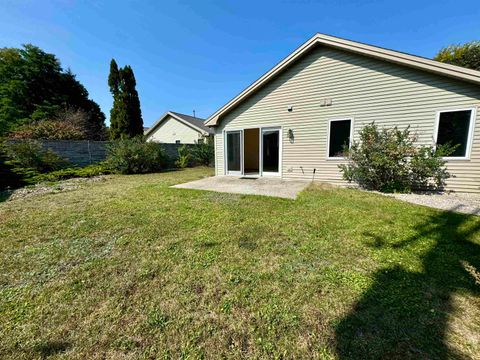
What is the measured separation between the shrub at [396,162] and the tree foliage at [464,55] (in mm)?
12603

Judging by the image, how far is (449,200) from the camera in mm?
5172

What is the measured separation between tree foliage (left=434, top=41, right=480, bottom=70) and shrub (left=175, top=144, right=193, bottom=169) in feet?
59.9

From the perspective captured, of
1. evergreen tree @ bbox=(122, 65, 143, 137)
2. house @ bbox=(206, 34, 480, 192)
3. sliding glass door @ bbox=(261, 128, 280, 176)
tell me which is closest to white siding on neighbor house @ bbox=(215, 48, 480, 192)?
house @ bbox=(206, 34, 480, 192)

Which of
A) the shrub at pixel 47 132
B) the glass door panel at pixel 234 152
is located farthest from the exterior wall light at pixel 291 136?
the shrub at pixel 47 132

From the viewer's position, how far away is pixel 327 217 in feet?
13.4

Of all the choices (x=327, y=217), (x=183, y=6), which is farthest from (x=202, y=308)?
(x=183, y=6)

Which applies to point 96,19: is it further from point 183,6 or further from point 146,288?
point 146,288

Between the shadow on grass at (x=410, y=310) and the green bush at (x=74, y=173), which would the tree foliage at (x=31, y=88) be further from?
the shadow on grass at (x=410, y=310)

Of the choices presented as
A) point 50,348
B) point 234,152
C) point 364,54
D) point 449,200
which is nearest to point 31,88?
point 234,152

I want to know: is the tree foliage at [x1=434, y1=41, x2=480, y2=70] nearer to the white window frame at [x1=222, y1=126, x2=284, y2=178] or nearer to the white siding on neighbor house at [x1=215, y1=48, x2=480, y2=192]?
the white siding on neighbor house at [x1=215, y1=48, x2=480, y2=192]

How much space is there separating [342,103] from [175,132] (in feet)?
53.1

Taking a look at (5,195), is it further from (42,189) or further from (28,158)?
(28,158)

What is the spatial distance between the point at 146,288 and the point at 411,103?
8070 millimetres

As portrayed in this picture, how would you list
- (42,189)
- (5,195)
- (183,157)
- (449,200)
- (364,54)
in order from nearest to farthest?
(449,200) → (5,195) → (364,54) → (42,189) → (183,157)
